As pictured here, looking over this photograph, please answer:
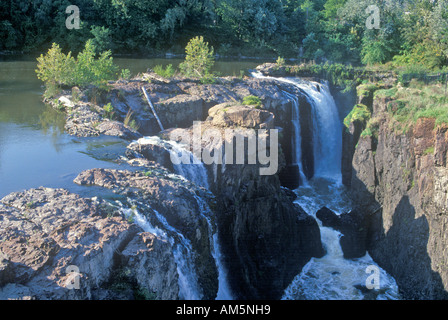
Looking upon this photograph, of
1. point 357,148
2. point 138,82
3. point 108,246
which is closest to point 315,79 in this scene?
point 357,148

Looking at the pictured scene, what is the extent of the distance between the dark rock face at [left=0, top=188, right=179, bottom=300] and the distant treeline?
28087 mm

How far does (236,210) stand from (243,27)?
31654 mm

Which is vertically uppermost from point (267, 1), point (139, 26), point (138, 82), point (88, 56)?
point (267, 1)

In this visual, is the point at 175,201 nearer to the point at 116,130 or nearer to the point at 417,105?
the point at 116,130

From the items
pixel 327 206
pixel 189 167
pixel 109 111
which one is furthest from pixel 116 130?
pixel 327 206

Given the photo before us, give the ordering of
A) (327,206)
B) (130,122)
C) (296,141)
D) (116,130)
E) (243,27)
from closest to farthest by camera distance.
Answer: (116,130)
(130,122)
(327,206)
(296,141)
(243,27)

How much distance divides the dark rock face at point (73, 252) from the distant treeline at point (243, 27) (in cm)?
2809

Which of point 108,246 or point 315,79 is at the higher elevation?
point 315,79

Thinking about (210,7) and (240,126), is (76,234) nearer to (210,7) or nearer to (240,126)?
(240,126)

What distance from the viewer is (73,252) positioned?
763cm

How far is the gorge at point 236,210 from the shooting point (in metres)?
8.02

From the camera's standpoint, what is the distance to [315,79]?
1035 inches

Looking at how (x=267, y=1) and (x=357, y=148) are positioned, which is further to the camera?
(x=267, y=1)
